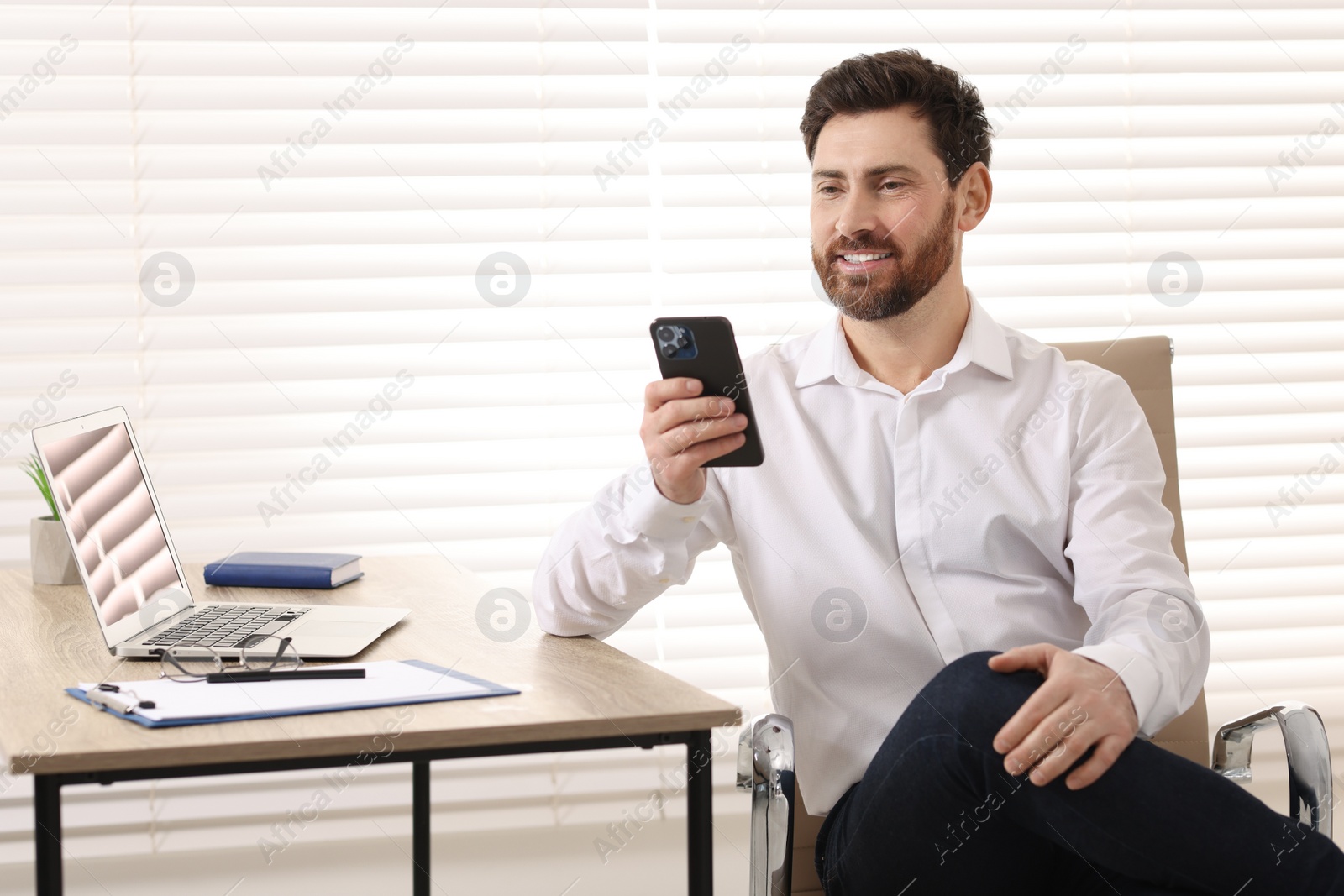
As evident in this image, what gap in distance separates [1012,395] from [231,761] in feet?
3.65

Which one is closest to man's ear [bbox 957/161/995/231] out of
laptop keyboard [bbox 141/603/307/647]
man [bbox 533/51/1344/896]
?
man [bbox 533/51/1344/896]

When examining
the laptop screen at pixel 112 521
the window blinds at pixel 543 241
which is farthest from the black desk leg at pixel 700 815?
the window blinds at pixel 543 241

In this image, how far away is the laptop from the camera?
1.35m

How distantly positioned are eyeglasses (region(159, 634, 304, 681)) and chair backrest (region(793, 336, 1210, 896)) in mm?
1153

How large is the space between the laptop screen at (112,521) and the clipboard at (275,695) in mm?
246

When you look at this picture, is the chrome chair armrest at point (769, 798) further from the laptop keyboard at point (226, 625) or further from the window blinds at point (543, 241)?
the window blinds at point (543, 241)

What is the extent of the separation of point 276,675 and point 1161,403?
50.0 inches

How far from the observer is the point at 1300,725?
1396 mm

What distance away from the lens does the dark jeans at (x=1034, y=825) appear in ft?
3.71

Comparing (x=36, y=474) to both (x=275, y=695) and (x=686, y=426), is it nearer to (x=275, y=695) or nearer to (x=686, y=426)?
(x=275, y=695)

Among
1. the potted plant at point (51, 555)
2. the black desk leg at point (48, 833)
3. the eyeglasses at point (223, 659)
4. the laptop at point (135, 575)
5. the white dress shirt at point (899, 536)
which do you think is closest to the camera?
the black desk leg at point (48, 833)

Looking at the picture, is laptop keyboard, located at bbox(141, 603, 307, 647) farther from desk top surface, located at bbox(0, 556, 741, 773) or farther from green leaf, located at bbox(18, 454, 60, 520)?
green leaf, located at bbox(18, 454, 60, 520)

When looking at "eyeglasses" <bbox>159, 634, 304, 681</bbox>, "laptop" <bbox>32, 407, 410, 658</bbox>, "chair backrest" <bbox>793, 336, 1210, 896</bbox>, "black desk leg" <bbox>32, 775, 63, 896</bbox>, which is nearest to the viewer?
"black desk leg" <bbox>32, 775, 63, 896</bbox>

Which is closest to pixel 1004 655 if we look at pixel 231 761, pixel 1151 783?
pixel 1151 783
